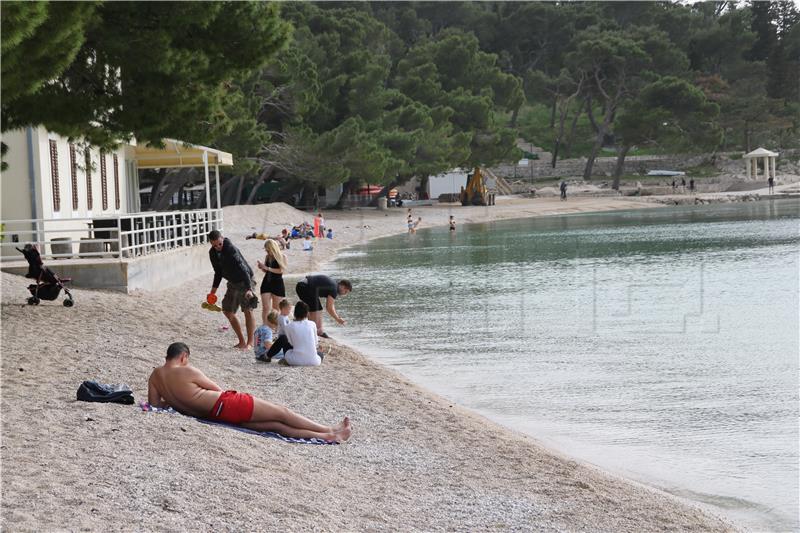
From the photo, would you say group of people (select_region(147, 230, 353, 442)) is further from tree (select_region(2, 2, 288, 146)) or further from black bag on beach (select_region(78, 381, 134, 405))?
tree (select_region(2, 2, 288, 146))

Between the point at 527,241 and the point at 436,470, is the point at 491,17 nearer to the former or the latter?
the point at 527,241

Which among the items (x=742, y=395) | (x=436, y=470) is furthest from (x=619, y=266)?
(x=436, y=470)

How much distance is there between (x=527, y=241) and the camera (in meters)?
44.8

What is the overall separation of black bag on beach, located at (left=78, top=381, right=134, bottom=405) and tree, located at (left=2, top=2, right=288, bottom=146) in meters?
5.06

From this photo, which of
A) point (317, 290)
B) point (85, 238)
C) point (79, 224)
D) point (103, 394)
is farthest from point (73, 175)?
point (103, 394)

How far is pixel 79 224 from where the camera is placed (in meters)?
24.5

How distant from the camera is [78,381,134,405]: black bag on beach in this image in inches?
334

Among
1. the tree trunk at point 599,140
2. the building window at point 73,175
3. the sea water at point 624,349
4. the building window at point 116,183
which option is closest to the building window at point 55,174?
the building window at point 73,175

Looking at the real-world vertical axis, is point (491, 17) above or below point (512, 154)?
above

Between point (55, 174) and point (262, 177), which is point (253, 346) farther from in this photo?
point (262, 177)

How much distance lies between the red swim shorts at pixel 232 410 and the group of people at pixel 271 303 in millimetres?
3749

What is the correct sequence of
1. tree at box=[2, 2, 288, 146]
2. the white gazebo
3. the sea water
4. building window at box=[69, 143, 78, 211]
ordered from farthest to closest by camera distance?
the white gazebo < building window at box=[69, 143, 78, 211] < tree at box=[2, 2, 288, 146] < the sea water

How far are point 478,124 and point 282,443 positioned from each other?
65.6 m

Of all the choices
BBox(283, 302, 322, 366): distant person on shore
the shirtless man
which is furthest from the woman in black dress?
the shirtless man
